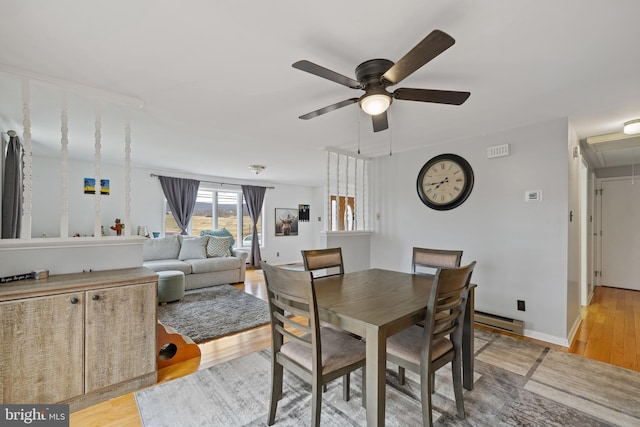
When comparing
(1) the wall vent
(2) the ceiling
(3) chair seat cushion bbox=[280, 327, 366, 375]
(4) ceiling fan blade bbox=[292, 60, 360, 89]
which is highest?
(2) the ceiling

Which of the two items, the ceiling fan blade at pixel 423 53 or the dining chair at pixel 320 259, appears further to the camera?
the dining chair at pixel 320 259

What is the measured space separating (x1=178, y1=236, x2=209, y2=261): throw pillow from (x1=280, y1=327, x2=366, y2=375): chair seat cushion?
4.09 metres

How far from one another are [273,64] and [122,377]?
2.39m

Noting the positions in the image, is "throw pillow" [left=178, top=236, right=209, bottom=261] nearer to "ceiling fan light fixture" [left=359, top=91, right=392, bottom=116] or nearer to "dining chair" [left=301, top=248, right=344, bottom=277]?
"dining chair" [left=301, top=248, right=344, bottom=277]

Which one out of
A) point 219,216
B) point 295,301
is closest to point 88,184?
point 219,216

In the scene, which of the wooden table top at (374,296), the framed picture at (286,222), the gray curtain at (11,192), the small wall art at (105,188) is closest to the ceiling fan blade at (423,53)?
the wooden table top at (374,296)

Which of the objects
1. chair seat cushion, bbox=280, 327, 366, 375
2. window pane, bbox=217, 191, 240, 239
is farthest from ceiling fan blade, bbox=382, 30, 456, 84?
window pane, bbox=217, 191, 240, 239

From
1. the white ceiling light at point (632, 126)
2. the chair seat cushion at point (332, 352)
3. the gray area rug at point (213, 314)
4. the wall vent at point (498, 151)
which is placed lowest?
the gray area rug at point (213, 314)

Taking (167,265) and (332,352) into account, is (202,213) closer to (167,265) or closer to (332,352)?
(167,265)

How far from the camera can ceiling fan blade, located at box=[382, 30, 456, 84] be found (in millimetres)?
1179

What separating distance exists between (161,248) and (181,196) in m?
1.30

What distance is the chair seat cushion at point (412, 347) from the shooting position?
1.51 meters

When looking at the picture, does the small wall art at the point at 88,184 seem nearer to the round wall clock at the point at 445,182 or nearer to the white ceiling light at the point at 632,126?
the round wall clock at the point at 445,182

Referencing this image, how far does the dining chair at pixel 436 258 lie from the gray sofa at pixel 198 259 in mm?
3684
